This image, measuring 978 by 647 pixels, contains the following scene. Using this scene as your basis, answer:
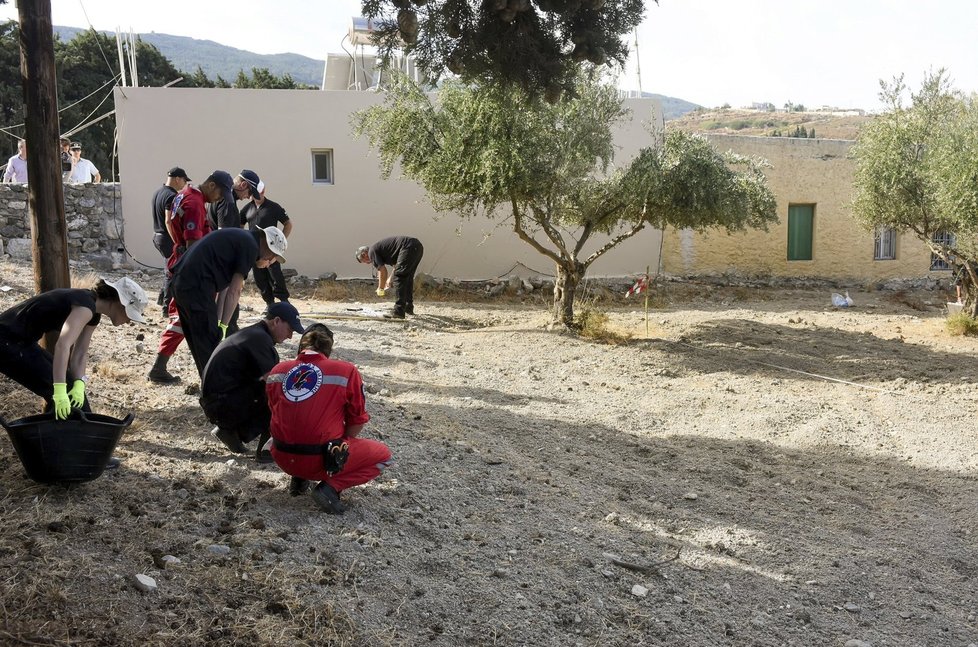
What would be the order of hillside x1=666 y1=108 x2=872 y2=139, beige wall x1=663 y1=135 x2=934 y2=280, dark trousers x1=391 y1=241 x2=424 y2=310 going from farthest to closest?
Answer: hillside x1=666 y1=108 x2=872 y2=139, beige wall x1=663 y1=135 x2=934 y2=280, dark trousers x1=391 y1=241 x2=424 y2=310

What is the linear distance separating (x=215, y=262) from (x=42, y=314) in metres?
1.26

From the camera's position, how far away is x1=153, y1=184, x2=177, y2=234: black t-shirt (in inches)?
346

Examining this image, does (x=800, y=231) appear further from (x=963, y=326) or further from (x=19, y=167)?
(x=19, y=167)

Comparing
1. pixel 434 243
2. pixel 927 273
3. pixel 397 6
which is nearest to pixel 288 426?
pixel 397 6

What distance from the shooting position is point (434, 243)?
1664 centimetres

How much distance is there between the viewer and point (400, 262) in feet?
40.4

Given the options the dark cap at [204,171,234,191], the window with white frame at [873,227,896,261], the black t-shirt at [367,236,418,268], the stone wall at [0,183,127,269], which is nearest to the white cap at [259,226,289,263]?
the dark cap at [204,171,234,191]

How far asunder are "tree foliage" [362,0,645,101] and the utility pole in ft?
6.43

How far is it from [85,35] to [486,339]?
26650 mm

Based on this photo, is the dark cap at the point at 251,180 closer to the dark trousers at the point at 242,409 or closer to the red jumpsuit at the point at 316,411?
the dark trousers at the point at 242,409

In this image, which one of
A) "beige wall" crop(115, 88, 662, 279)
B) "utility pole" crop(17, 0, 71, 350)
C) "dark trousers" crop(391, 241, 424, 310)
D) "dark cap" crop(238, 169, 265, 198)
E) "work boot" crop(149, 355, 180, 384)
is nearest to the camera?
"utility pole" crop(17, 0, 71, 350)

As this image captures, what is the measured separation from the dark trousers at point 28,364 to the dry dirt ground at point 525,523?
0.45 m

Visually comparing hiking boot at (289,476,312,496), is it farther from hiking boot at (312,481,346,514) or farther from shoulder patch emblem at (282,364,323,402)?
shoulder patch emblem at (282,364,323,402)

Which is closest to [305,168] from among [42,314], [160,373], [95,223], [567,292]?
[95,223]
